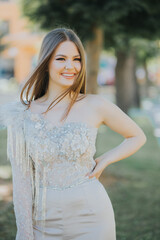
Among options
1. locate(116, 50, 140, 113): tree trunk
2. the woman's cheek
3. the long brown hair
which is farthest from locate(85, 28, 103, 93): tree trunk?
locate(116, 50, 140, 113): tree trunk

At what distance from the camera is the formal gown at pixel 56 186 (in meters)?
2.15

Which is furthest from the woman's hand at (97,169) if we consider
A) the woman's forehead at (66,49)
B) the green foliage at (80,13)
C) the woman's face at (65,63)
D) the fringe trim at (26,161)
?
the green foliage at (80,13)

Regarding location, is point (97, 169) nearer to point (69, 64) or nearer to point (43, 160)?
point (43, 160)

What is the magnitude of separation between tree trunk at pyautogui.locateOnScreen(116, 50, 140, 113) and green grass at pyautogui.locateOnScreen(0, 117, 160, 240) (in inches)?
241

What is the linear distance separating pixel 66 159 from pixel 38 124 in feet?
0.93

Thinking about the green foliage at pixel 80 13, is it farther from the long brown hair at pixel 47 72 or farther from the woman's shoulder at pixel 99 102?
the woman's shoulder at pixel 99 102

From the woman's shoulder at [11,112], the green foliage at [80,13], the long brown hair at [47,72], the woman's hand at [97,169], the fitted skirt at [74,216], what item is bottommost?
the fitted skirt at [74,216]

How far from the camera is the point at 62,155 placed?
2.15 m

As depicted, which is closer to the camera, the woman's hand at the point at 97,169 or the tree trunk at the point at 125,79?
the woman's hand at the point at 97,169

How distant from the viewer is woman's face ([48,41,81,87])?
230cm

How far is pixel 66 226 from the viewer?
2.15 metres

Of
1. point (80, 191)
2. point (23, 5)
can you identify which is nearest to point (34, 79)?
point (80, 191)

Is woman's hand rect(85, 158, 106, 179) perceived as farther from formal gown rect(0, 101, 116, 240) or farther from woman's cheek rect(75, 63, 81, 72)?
woman's cheek rect(75, 63, 81, 72)

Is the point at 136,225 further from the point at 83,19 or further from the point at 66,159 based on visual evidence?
the point at 83,19
